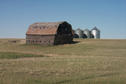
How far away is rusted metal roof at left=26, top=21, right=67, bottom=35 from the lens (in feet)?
199

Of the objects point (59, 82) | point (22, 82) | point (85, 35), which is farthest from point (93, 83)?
point (85, 35)

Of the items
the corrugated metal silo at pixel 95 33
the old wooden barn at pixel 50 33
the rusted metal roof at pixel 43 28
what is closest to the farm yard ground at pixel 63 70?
the old wooden barn at pixel 50 33

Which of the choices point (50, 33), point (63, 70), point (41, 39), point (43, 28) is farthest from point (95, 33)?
point (63, 70)

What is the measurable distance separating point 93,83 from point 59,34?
165 ft

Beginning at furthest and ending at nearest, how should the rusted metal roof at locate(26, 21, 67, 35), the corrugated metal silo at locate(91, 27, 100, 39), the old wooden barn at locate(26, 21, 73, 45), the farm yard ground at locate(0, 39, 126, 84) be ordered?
the corrugated metal silo at locate(91, 27, 100, 39), the rusted metal roof at locate(26, 21, 67, 35), the old wooden barn at locate(26, 21, 73, 45), the farm yard ground at locate(0, 39, 126, 84)

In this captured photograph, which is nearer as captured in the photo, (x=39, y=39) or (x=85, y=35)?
(x=39, y=39)

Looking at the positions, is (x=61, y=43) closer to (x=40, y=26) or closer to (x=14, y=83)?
(x=40, y=26)

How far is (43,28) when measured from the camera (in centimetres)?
6388

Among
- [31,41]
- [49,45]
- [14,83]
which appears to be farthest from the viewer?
[31,41]

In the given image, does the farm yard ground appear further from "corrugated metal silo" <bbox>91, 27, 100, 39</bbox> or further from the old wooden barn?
"corrugated metal silo" <bbox>91, 27, 100, 39</bbox>

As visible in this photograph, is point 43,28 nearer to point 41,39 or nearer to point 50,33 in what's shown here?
point 41,39

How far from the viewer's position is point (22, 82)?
11.0m

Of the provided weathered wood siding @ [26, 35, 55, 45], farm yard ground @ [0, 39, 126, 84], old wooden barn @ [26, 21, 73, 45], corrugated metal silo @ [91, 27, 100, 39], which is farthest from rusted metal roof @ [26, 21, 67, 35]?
corrugated metal silo @ [91, 27, 100, 39]

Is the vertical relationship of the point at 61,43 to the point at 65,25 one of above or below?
below
